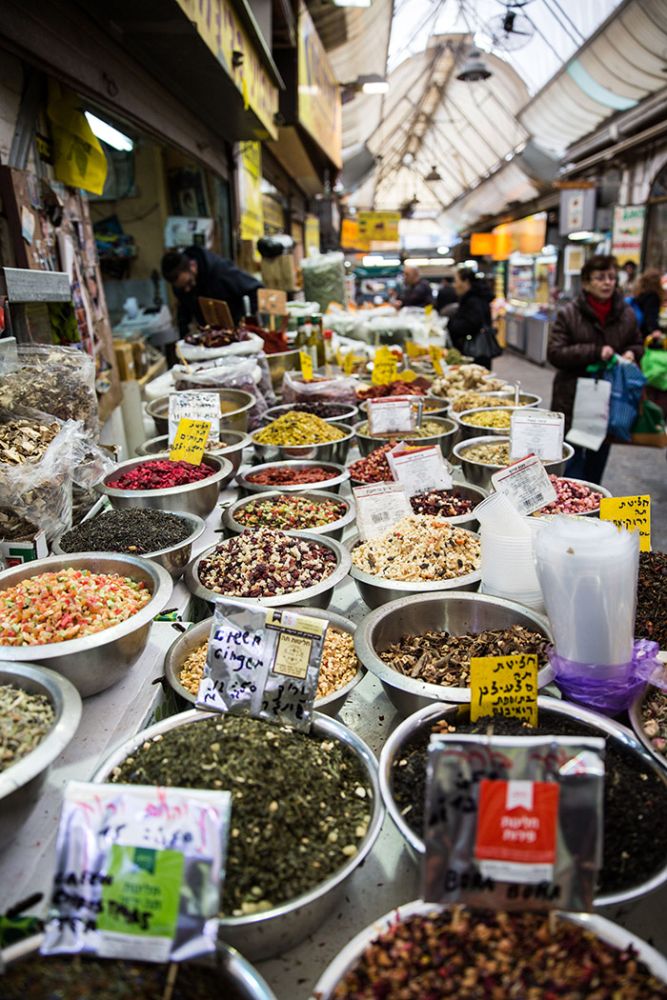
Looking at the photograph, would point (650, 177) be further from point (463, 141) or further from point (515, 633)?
point (463, 141)

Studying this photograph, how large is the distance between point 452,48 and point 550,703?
23.2m

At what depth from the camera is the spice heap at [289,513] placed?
7.81ft

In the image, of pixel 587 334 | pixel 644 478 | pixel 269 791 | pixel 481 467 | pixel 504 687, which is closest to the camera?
pixel 269 791

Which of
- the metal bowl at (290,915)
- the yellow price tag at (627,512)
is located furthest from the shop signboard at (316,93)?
the metal bowl at (290,915)

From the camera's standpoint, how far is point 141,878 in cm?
91

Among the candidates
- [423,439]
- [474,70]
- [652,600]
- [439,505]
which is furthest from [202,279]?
[474,70]

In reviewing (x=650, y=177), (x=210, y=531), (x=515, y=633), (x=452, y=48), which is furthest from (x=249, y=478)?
(x=452, y=48)

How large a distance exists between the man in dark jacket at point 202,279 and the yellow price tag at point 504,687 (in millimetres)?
4680

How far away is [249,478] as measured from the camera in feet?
9.63

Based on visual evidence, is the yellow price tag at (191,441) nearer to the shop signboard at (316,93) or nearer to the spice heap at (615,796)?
the spice heap at (615,796)

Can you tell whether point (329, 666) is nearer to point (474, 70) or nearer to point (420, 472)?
point (420, 472)

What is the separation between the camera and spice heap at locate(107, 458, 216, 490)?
2514mm

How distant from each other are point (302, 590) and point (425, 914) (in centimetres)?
97

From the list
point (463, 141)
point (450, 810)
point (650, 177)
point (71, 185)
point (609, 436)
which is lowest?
point (609, 436)
